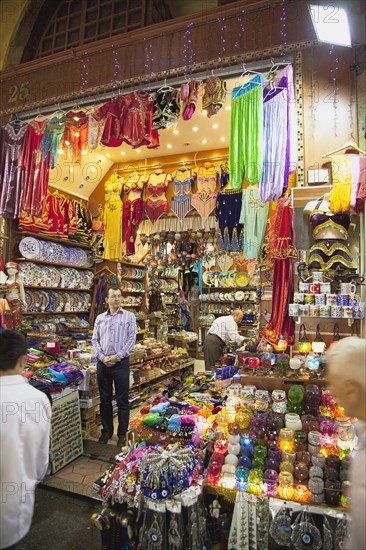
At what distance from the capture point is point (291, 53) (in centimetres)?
371

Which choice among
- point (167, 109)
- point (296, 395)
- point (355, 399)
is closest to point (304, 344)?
point (296, 395)

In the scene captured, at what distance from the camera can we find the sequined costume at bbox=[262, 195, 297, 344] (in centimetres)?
372

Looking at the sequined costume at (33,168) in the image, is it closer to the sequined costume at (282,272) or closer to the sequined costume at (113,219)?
the sequined costume at (113,219)

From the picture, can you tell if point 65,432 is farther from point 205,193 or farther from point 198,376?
point 205,193

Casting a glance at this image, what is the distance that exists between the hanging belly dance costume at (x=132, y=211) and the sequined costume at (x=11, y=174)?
2031 millimetres

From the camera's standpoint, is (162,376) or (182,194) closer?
(182,194)

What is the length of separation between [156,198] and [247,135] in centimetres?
302

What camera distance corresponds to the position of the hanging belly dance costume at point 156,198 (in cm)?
639

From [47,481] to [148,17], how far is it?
5792 mm

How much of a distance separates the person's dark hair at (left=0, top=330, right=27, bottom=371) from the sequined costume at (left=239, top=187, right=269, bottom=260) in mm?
3660

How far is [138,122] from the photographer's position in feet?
13.7

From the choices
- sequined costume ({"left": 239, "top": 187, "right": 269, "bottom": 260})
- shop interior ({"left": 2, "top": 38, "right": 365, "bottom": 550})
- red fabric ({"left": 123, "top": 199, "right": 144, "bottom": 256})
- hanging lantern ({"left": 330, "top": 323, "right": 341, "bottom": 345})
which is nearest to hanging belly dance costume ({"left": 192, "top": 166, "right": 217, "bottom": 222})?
shop interior ({"left": 2, "top": 38, "right": 365, "bottom": 550})

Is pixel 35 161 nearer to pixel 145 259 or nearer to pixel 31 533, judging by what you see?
pixel 145 259

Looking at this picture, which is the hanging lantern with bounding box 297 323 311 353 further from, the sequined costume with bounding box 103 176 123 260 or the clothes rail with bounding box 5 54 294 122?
the sequined costume with bounding box 103 176 123 260
